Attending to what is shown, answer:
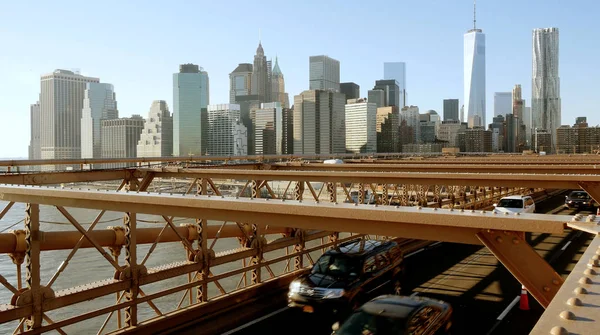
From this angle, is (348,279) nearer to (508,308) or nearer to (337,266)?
(337,266)

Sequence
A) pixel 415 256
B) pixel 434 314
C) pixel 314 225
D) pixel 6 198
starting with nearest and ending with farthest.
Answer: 1. pixel 314 225
2. pixel 6 198
3. pixel 434 314
4. pixel 415 256

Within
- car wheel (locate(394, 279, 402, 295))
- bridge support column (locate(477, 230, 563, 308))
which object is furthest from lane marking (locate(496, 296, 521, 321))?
bridge support column (locate(477, 230, 563, 308))

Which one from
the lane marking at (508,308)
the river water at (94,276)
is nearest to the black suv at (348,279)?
the lane marking at (508,308)

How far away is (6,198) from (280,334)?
5783 mm

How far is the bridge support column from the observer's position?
14.9 ft

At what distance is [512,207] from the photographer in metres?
29.5

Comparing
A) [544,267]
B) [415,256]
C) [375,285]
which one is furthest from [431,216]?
[415,256]

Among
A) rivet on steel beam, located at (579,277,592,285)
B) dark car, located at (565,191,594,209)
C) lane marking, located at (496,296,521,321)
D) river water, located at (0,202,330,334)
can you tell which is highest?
rivet on steel beam, located at (579,277,592,285)

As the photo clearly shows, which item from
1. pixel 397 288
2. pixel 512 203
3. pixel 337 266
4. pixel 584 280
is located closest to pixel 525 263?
pixel 584 280

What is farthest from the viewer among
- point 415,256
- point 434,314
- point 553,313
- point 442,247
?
point 442,247

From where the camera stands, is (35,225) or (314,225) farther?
(35,225)

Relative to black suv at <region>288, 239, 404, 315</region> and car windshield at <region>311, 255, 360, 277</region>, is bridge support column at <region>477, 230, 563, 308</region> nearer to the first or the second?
black suv at <region>288, 239, 404, 315</region>

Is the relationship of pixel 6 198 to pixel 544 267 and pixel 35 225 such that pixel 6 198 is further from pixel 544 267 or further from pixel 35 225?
pixel 544 267

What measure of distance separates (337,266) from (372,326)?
434cm
